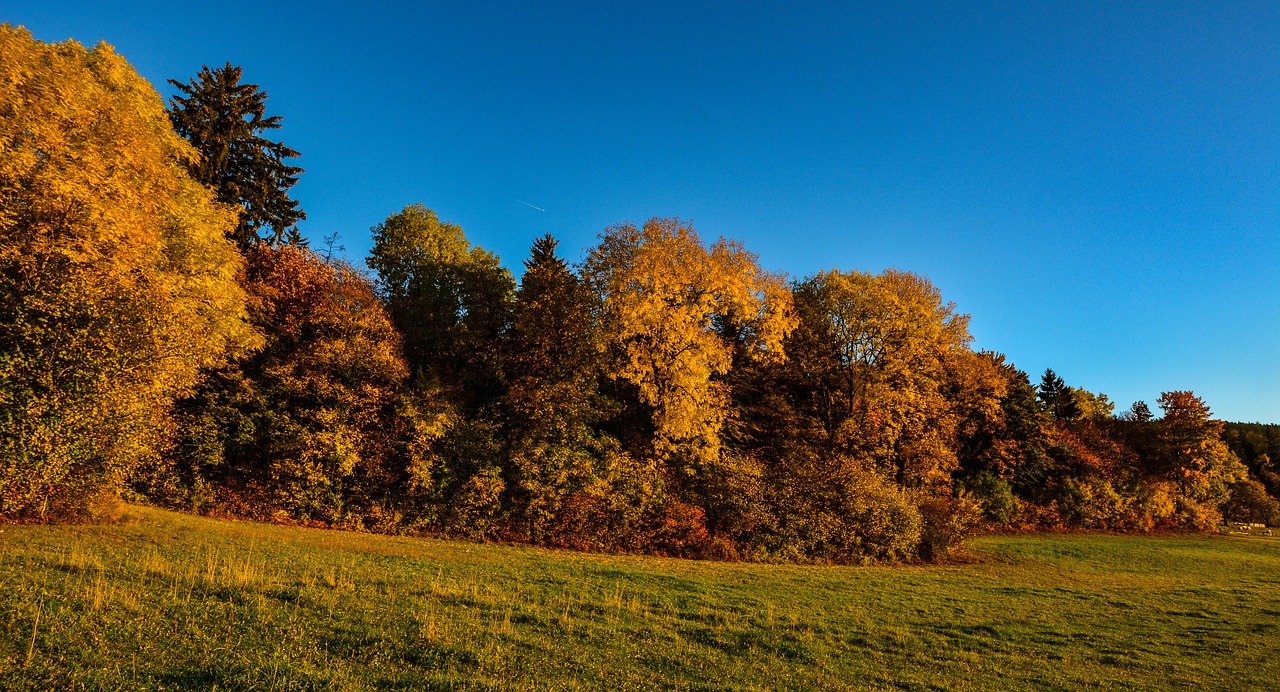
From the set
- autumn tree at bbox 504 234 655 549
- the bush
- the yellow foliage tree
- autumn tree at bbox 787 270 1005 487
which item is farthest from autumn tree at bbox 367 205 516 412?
the bush

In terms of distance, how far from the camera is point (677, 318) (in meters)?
31.2

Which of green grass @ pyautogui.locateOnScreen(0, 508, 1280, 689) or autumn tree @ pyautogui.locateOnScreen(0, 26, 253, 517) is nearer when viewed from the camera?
green grass @ pyautogui.locateOnScreen(0, 508, 1280, 689)

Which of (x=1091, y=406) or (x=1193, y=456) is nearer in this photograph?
(x=1193, y=456)

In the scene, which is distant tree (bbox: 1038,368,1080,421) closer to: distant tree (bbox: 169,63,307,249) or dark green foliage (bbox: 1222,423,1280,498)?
dark green foliage (bbox: 1222,423,1280,498)

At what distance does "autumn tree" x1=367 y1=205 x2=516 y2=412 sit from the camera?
35094mm

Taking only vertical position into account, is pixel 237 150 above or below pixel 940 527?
above

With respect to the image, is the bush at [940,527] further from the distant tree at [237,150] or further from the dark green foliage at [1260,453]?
the dark green foliage at [1260,453]

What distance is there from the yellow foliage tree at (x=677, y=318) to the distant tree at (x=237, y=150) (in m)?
26.3

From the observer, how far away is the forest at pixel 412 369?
17281mm

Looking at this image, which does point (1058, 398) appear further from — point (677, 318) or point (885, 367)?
point (677, 318)

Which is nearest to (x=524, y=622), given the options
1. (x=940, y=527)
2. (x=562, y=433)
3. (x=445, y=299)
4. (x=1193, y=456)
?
(x=562, y=433)

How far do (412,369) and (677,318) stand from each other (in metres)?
17.9

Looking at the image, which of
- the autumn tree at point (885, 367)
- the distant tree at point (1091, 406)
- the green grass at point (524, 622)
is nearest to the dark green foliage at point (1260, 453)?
the distant tree at point (1091, 406)

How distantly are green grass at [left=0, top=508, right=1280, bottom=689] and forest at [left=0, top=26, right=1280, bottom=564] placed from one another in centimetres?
405
